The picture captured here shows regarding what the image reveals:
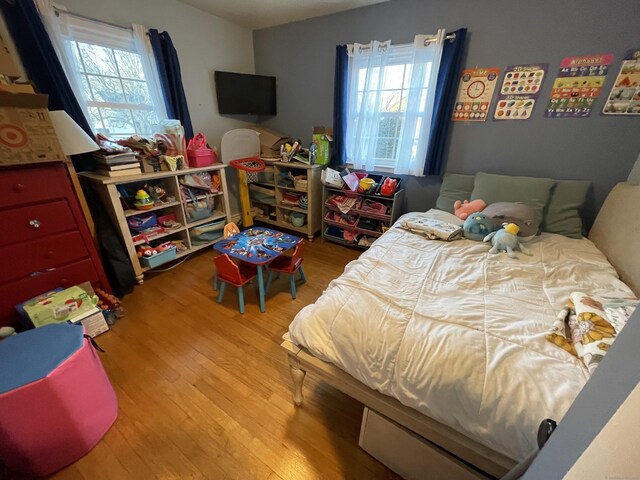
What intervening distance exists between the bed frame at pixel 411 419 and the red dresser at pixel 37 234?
163 cm

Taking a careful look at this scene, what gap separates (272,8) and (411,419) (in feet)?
11.0

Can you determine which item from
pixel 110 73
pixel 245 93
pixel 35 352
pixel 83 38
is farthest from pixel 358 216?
pixel 83 38

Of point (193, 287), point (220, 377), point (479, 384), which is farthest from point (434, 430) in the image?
point (193, 287)

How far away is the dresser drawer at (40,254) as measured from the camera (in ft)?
4.68

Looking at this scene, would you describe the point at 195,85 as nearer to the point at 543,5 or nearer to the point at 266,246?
the point at 266,246

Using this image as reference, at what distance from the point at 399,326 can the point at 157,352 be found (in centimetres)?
148

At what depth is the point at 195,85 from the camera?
2629 mm

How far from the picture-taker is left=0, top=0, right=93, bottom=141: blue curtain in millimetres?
1580

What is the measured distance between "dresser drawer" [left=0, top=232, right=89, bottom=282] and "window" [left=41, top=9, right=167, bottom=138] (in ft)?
3.49

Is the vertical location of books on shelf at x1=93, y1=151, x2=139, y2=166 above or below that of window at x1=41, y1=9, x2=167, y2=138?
below

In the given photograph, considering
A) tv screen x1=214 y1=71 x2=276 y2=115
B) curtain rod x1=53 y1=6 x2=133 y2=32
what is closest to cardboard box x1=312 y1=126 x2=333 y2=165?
tv screen x1=214 y1=71 x2=276 y2=115

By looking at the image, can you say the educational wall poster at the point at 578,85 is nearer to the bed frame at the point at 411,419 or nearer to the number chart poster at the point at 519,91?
the number chart poster at the point at 519,91

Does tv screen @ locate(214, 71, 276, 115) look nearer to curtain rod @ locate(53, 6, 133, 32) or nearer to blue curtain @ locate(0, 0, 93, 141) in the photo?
curtain rod @ locate(53, 6, 133, 32)

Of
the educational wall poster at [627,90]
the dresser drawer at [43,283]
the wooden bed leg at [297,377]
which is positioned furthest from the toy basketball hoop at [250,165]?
the educational wall poster at [627,90]
